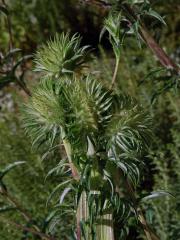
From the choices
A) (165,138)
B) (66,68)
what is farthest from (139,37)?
(165,138)

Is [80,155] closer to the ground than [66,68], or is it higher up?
closer to the ground

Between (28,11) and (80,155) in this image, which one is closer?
(80,155)

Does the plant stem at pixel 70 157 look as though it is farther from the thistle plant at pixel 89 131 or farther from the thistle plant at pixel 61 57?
the thistle plant at pixel 61 57

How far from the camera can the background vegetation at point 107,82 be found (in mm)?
1920

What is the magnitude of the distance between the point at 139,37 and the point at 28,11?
3.53 m

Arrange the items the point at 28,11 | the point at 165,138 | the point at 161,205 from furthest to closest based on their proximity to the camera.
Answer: the point at 28,11
the point at 165,138
the point at 161,205

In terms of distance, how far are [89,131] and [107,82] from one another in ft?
5.40

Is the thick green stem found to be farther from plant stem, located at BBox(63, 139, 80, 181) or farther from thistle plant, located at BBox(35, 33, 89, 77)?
thistle plant, located at BBox(35, 33, 89, 77)

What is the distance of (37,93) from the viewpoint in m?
1.07

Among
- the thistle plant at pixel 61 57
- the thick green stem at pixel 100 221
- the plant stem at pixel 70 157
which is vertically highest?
the thistle plant at pixel 61 57

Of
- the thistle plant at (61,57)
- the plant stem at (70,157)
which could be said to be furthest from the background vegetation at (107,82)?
the plant stem at (70,157)

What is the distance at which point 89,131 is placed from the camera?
1.02 meters

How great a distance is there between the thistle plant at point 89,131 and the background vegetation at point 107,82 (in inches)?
3.7

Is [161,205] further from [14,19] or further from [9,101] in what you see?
[14,19]
